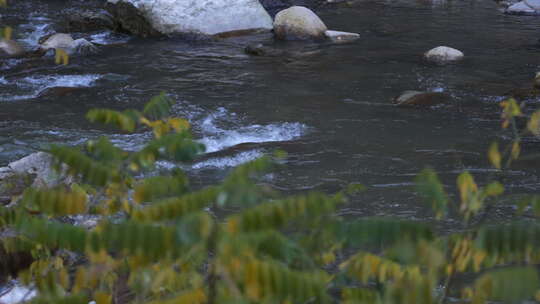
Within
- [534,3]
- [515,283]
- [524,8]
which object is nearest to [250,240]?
[515,283]

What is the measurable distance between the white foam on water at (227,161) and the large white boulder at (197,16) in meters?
6.12

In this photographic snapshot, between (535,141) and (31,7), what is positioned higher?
(31,7)

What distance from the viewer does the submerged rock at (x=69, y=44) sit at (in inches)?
474

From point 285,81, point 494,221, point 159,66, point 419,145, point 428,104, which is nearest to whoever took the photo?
point 494,221

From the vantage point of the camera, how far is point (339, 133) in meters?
8.30

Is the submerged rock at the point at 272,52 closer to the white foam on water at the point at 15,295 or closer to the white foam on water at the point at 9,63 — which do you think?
the white foam on water at the point at 9,63

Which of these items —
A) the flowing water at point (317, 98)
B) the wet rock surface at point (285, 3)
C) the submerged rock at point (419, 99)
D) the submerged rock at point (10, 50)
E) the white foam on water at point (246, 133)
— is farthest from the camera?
the wet rock surface at point (285, 3)

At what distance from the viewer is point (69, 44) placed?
12164 millimetres

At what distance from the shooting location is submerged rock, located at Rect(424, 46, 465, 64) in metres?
11.5

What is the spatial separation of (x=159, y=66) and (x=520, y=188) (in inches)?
248

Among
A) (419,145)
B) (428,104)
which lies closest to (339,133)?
(419,145)

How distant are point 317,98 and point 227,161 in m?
2.53

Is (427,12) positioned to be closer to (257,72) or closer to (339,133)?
(257,72)

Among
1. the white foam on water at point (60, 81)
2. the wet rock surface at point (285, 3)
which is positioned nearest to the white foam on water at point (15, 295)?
the white foam on water at point (60, 81)
